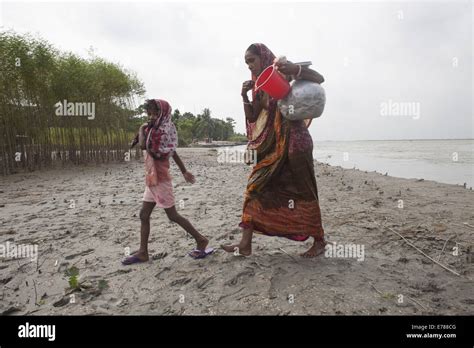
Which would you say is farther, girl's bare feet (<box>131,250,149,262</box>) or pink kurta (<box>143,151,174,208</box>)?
girl's bare feet (<box>131,250,149,262</box>)

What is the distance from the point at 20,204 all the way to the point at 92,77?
22.6ft

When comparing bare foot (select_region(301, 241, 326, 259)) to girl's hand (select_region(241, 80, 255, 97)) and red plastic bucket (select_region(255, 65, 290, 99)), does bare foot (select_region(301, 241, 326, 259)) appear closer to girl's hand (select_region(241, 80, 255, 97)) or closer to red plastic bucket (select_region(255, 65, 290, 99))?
red plastic bucket (select_region(255, 65, 290, 99))

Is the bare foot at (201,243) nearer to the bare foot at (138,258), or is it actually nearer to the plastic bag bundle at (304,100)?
the bare foot at (138,258)

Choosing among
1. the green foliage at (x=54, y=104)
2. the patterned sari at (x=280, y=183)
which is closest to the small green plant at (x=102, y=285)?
the patterned sari at (x=280, y=183)

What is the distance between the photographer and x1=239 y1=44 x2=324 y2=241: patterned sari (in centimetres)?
265

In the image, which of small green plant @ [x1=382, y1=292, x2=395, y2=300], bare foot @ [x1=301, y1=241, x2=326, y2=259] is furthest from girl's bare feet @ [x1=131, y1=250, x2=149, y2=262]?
small green plant @ [x1=382, y1=292, x2=395, y2=300]

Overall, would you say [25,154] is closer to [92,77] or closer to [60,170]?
[60,170]

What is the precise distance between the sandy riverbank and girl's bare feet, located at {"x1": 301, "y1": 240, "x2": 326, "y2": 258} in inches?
3.2

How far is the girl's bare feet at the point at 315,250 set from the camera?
113 inches

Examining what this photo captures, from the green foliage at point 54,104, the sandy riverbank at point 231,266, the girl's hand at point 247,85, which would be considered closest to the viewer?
the sandy riverbank at point 231,266

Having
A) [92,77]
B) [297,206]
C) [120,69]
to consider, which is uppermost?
[120,69]

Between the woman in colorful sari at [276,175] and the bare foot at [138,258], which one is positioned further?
the bare foot at [138,258]
